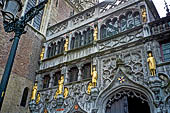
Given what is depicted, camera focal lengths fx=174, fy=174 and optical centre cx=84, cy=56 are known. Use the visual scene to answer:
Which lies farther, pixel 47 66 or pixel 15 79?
pixel 47 66

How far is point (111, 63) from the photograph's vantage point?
9.52 m

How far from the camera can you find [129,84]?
8359mm

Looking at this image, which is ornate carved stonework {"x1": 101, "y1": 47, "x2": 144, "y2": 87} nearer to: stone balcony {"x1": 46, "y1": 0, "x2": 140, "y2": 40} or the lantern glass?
stone balcony {"x1": 46, "y1": 0, "x2": 140, "y2": 40}

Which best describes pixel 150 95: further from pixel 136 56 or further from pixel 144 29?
pixel 144 29

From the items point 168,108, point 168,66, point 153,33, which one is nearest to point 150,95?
point 168,108

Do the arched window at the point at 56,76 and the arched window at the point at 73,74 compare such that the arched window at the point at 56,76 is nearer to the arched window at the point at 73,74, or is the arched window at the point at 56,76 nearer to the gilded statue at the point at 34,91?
the arched window at the point at 73,74

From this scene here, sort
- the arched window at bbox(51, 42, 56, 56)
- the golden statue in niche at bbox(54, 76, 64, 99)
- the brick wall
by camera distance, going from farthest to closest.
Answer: the arched window at bbox(51, 42, 56, 56)
the brick wall
the golden statue in niche at bbox(54, 76, 64, 99)

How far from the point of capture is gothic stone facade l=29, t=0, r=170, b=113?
8.11m

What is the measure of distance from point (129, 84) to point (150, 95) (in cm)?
111

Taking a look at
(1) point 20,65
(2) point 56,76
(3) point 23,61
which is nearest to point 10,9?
(2) point 56,76

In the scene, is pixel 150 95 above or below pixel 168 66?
below

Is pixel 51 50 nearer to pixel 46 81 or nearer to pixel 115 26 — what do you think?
pixel 46 81

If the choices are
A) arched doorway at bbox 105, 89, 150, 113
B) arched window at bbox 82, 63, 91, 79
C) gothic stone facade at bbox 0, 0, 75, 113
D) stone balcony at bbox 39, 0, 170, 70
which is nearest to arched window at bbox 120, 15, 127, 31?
stone balcony at bbox 39, 0, 170, 70

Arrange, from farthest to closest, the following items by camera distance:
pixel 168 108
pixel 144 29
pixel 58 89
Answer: pixel 58 89, pixel 144 29, pixel 168 108
